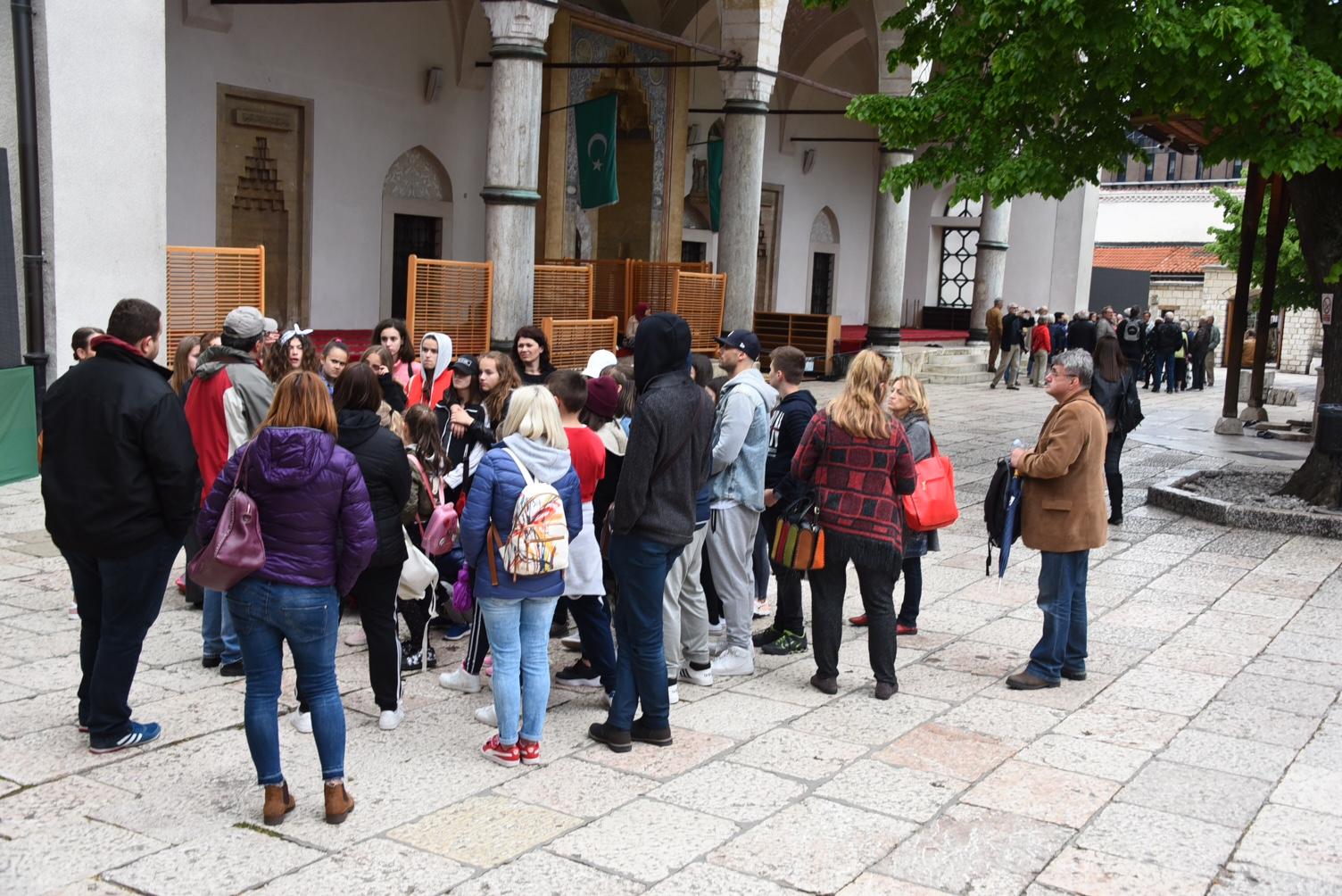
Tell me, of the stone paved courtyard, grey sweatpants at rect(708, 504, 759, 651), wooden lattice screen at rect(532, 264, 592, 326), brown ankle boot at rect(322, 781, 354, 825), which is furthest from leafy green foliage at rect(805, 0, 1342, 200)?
brown ankle boot at rect(322, 781, 354, 825)

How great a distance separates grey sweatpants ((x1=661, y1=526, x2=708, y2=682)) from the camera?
5.56 metres

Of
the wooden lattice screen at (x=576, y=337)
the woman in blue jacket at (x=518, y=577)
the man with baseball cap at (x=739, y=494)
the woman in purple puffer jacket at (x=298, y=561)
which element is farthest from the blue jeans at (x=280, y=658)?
the wooden lattice screen at (x=576, y=337)

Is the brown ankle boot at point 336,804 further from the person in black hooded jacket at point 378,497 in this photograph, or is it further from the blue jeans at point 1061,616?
the blue jeans at point 1061,616

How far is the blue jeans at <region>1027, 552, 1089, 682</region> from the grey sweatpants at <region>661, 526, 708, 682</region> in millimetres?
1526

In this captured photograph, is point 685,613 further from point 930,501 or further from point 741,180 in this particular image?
point 741,180

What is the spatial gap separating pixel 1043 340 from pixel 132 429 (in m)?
20.6

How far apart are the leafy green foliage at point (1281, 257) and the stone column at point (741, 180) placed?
611 cm

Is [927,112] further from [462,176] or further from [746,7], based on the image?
[462,176]

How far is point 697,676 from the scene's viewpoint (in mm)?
5961

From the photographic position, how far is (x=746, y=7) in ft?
57.9

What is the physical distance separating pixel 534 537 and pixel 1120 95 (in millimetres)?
7759

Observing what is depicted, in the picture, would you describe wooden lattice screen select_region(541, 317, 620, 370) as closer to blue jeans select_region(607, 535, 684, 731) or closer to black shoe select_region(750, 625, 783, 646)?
Answer: black shoe select_region(750, 625, 783, 646)

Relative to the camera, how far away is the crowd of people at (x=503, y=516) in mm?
4285

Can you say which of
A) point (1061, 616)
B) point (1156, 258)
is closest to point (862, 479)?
point (1061, 616)
